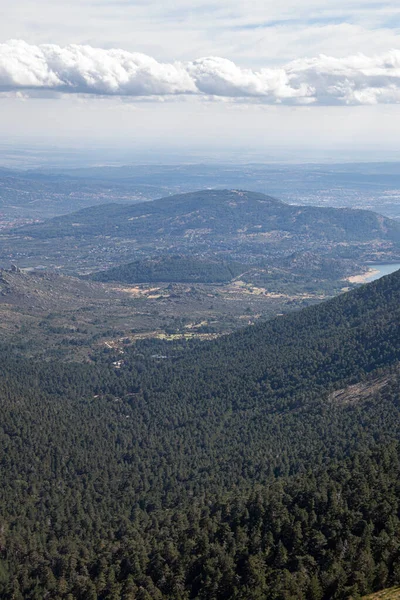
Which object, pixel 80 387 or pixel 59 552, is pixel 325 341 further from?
pixel 59 552

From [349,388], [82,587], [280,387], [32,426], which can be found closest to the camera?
[82,587]

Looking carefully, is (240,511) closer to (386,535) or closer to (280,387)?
(386,535)

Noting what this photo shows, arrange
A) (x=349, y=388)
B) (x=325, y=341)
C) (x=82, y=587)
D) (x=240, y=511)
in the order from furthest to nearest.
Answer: (x=325, y=341) → (x=349, y=388) → (x=240, y=511) → (x=82, y=587)

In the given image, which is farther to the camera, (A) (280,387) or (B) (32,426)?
(A) (280,387)

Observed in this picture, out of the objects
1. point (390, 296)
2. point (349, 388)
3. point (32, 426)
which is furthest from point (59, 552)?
point (390, 296)

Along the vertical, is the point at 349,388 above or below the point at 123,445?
above

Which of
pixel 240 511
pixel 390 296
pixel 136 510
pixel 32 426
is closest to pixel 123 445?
pixel 32 426

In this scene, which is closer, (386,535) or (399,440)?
(386,535)
